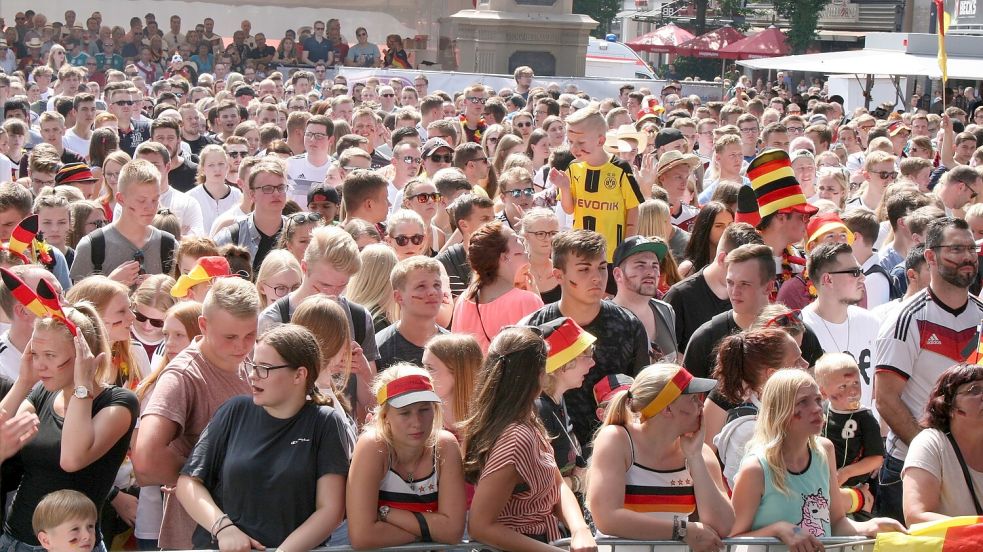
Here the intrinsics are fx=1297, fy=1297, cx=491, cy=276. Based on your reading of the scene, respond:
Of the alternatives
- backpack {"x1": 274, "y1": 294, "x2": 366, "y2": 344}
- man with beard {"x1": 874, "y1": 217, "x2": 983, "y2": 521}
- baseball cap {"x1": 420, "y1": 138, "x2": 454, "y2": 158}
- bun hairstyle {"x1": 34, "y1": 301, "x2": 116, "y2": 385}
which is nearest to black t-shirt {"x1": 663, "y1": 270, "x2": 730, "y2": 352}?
man with beard {"x1": 874, "y1": 217, "x2": 983, "y2": 521}

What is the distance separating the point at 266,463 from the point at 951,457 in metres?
2.59

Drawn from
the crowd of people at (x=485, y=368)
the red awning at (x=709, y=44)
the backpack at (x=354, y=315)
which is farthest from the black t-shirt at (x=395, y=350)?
the red awning at (x=709, y=44)

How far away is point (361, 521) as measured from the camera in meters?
4.36

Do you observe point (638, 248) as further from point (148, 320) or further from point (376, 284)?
point (148, 320)

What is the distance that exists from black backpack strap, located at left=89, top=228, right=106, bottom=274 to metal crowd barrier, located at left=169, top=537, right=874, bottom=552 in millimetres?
3901

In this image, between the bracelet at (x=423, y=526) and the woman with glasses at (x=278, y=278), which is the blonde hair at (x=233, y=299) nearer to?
the bracelet at (x=423, y=526)

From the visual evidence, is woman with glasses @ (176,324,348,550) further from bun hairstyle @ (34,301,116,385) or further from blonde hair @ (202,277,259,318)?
bun hairstyle @ (34,301,116,385)

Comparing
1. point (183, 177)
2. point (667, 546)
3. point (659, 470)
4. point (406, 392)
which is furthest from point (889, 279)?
point (183, 177)

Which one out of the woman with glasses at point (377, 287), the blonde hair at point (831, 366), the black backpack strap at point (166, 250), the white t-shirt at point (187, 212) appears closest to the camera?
the blonde hair at point (831, 366)

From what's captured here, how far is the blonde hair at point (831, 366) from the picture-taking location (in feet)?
17.7

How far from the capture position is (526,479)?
4.45 m

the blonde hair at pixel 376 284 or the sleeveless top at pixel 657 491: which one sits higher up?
the blonde hair at pixel 376 284

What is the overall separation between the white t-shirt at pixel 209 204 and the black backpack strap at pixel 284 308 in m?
3.82

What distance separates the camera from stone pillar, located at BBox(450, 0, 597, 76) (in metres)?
29.9
